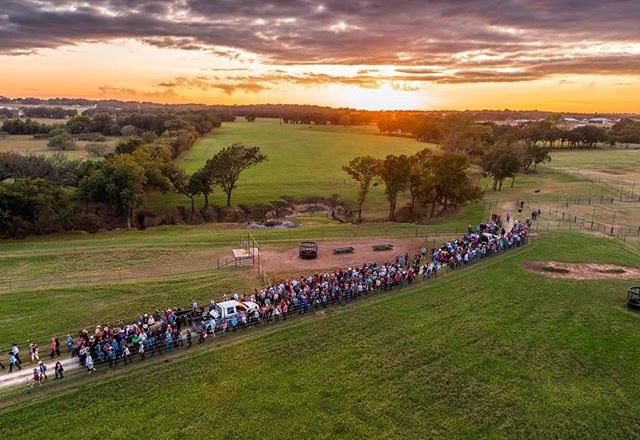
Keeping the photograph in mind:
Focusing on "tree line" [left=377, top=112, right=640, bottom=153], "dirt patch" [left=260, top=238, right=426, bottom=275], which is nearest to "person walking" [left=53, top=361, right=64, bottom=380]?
"dirt patch" [left=260, top=238, right=426, bottom=275]

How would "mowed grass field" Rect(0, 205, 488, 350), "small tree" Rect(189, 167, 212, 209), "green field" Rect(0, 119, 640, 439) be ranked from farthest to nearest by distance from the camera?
1. "small tree" Rect(189, 167, 212, 209)
2. "mowed grass field" Rect(0, 205, 488, 350)
3. "green field" Rect(0, 119, 640, 439)

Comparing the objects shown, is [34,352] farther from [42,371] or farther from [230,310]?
[230,310]

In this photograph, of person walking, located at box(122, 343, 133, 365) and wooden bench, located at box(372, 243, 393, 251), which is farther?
wooden bench, located at box(372, 243, 393, 251)

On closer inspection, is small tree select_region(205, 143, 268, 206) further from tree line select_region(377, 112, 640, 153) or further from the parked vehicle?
tree line select_region(377, 112, 640, 153)

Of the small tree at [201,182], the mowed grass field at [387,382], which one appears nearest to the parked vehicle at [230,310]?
the mowed grass field at [387,382]

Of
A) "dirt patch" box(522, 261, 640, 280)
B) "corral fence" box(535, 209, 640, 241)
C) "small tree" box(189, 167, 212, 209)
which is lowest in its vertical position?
"dirt patch" box(522, 261, 640, 280)

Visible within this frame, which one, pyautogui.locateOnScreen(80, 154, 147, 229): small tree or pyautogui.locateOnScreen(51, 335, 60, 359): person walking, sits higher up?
pyautogui.locateOnScreen(80, 154, 147, 229): small tree

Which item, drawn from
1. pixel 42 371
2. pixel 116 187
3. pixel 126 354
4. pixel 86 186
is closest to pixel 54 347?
pixel 42 371

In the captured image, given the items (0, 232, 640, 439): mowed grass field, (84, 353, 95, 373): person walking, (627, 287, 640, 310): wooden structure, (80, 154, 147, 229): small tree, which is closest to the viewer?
(0, 232, 640, 439): mowed grass field
